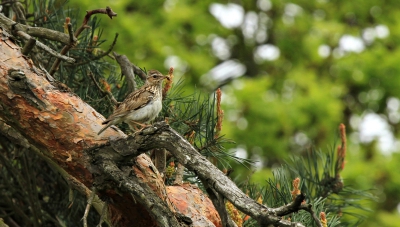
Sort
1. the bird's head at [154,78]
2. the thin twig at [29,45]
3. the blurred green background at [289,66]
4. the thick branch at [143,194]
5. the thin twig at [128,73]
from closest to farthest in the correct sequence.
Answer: the thick branch at [143,194] → the thin twig at [29,45] → the thin twig at [128,73] → the bird's head at [154,78] → the blurred green background at [289,66]

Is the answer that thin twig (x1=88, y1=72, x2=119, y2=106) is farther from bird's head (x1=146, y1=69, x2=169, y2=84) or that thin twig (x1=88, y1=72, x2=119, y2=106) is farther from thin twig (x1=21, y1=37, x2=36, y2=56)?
thin twig (x1=21, y1=37, x2=36, y2=56)

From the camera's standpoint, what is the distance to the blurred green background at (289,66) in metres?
15.7

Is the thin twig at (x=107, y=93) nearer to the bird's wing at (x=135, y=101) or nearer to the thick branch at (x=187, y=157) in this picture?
the bird's wing at (x=135, y=101)

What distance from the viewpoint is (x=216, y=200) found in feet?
10.3

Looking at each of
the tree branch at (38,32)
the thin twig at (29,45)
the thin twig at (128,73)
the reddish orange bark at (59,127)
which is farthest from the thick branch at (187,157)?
the thin twig at (128,73)

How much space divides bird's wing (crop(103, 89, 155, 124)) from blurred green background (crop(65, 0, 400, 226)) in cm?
878

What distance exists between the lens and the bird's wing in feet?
14.9

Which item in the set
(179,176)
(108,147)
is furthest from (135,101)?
(108,147)

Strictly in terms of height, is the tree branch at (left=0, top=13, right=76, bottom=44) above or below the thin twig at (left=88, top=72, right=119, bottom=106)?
below

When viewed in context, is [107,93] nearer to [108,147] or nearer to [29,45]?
[29,45]

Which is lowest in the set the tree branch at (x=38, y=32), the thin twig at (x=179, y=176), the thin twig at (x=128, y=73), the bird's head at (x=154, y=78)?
the thin twig at (x=179, y=176)

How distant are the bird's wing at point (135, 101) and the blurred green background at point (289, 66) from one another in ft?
28.8

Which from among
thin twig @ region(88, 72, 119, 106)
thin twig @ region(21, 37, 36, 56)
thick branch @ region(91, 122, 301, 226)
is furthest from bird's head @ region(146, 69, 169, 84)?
thick branch @ region(91, 122, 301, 226)

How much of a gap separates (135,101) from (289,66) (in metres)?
15.3
